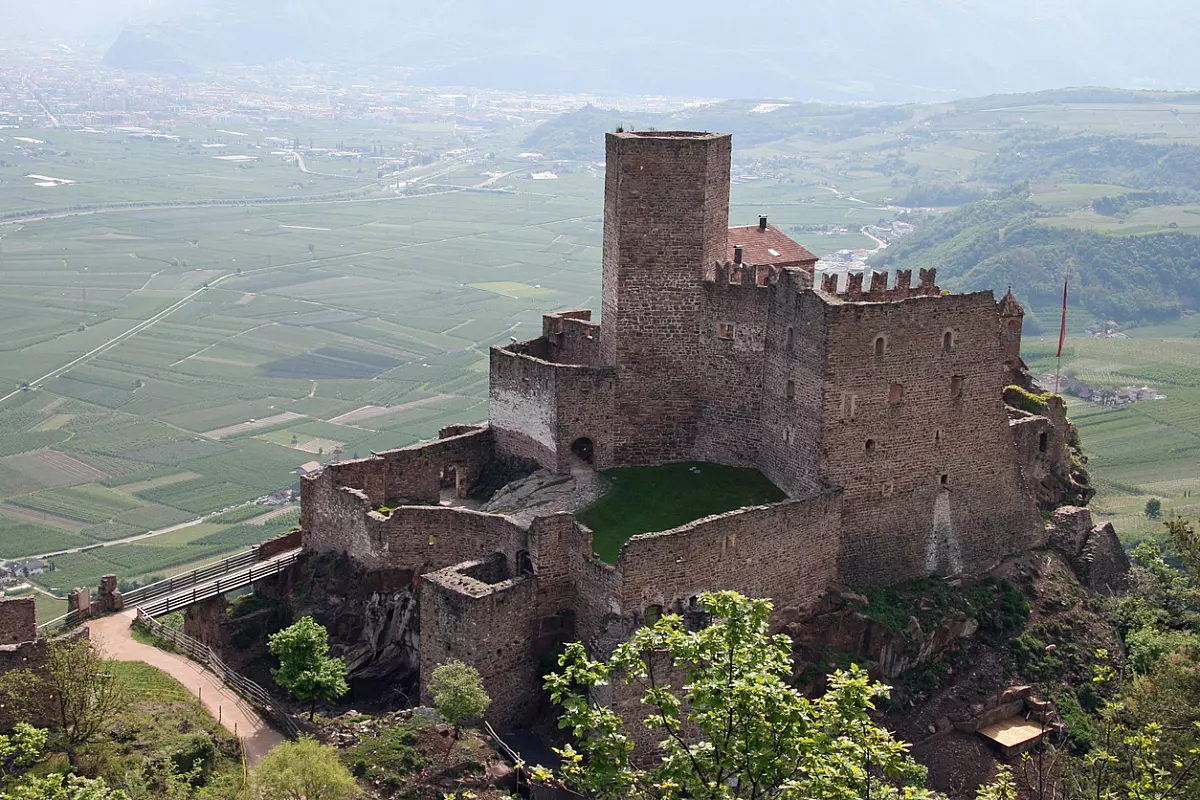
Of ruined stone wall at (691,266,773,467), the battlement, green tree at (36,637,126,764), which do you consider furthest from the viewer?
ruined stone wall at (691,266,773,467)

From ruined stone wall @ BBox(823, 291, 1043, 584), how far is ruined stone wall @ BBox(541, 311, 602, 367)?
28.5ft

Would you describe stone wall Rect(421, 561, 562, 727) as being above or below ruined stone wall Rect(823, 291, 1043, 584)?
below

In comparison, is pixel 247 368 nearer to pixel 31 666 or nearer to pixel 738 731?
pixel 31 666

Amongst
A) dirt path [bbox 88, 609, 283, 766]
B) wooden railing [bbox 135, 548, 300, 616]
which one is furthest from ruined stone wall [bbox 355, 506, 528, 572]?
dirt path [bbox 88, 609, 283, 766]

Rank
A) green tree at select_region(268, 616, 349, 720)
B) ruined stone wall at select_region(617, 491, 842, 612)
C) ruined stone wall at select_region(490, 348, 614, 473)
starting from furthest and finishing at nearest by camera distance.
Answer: ruined stone wall at select_region(490, 348, 614, 473), green tree at select_region(268, 616, 349, 720), ruined stone wall at select_region(617, 491, 842, 612)

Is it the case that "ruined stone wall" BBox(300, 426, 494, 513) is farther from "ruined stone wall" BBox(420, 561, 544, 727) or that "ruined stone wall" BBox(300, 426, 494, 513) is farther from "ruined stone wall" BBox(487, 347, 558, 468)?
"ruined stone wall" BBox(420, 561, 544, 727)

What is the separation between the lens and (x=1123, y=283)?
145250 mm

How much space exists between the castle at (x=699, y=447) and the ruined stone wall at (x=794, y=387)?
66mm

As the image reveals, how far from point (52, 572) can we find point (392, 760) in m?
55.0

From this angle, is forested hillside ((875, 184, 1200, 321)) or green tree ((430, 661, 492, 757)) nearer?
green tree ((430, 661, 492, 757))

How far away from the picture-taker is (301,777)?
33.6 meters

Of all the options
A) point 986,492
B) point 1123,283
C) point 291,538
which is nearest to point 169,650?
point 291,538

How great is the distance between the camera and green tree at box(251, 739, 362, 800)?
33344mm

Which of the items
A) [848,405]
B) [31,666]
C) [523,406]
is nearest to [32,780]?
[31,666]
